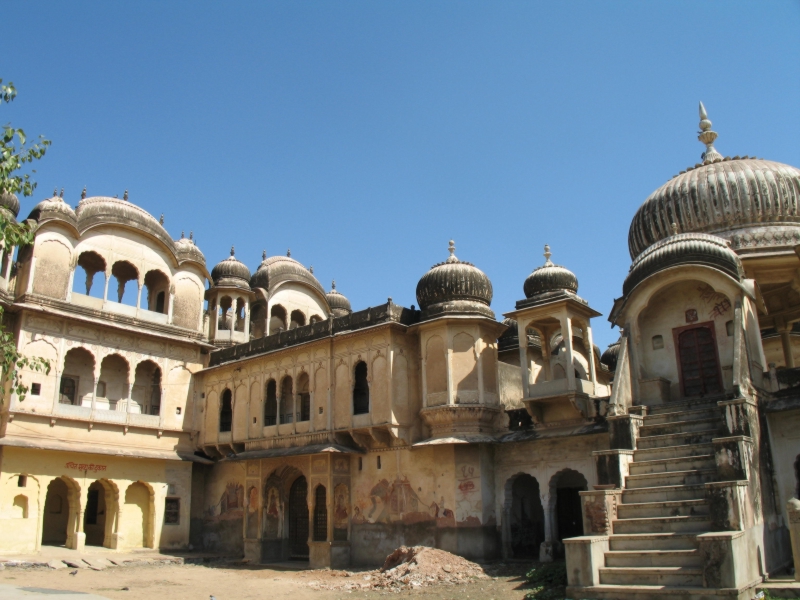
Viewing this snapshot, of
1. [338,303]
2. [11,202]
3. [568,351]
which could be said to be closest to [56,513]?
[11,202]

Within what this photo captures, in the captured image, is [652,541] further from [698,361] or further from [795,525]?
[698,361]

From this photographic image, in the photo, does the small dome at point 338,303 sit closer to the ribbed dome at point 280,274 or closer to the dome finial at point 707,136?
the ribbed dome at point 280,274

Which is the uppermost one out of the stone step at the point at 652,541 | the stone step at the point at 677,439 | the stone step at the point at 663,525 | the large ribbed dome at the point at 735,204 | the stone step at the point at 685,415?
the large ribbed dome at the point at 735,204

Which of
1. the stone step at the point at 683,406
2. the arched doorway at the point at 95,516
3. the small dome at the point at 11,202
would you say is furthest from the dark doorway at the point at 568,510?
the small dome at the point at 11,202

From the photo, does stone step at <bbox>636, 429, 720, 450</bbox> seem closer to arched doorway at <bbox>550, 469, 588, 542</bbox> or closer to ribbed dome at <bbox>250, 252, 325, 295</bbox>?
arched doorway at <bbox>550, 469, 588, 542</bbox>

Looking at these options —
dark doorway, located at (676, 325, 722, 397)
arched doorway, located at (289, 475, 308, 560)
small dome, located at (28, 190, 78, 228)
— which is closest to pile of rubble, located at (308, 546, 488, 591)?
arched doorway, located at (289, 475, 308, 560)

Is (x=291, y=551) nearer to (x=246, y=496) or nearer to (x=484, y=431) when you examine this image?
(x=246, y=496)

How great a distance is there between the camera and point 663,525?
36.5 ft

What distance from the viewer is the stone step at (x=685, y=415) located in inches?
513

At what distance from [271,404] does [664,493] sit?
1402 centimetres

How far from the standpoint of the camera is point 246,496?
21516 mm

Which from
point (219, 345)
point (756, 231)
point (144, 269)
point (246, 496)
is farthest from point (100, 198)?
point (756, 231)

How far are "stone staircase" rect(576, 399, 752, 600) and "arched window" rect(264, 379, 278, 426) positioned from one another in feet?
40.9

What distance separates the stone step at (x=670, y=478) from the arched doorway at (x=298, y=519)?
11.4 metres
